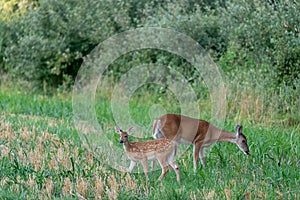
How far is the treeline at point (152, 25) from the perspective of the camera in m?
13.8

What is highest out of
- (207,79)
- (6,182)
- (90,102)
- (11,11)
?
(11,11)

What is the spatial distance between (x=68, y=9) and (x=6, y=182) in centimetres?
1325

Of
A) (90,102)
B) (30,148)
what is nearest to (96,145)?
(30,148)

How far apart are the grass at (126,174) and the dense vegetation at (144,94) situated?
0.02 m

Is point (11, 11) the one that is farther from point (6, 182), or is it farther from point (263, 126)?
point (6, 182)

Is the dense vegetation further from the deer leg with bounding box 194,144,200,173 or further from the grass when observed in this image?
the deer leg with bounding box 194,144,200,173

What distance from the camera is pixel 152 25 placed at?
17.4m

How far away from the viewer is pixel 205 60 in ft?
52.1

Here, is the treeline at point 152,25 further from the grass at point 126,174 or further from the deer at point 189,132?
the deer at point 189,132

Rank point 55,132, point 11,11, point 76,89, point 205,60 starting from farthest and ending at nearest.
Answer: point 11,11 → point 76,89 → point 205,60 → point 55,132

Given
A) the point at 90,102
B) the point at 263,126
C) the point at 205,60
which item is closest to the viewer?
the point at 263,126

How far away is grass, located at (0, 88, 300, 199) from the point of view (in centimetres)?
650

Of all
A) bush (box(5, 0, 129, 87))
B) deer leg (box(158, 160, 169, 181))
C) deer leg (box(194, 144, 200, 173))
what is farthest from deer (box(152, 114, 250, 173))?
bush (box(5, 0, 129, 87))

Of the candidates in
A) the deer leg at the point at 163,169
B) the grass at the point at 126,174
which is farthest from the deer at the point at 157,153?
the grass at the point at 126,174
